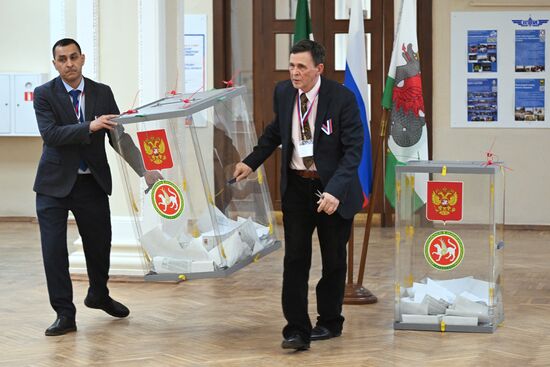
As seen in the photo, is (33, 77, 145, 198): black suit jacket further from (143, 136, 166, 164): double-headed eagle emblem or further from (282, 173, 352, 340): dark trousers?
(282, 173, 352, 340): dark trousers

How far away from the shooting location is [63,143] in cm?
658

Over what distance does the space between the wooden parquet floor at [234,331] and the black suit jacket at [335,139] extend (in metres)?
0.83

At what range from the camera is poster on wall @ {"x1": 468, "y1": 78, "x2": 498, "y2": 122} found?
471 inches

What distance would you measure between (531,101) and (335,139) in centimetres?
622

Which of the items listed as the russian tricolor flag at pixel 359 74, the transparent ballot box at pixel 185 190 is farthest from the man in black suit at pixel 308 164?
the russian tricolor flag at pixel 359 74

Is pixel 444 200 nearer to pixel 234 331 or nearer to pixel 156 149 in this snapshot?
pixel 234 331

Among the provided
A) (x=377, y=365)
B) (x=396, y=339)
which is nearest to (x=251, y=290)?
(x=396, y=339)

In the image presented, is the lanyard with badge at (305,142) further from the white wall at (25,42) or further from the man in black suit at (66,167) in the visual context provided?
the white wall at (25,42)

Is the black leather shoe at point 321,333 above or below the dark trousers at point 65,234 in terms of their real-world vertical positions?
below

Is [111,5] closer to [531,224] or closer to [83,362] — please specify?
[83,362]

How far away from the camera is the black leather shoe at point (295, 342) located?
6.16 m

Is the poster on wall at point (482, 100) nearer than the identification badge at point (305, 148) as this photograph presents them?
No

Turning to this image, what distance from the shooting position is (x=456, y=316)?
6.77 metres

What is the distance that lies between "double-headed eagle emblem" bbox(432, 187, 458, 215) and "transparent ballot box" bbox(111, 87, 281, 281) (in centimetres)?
107
